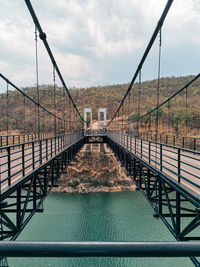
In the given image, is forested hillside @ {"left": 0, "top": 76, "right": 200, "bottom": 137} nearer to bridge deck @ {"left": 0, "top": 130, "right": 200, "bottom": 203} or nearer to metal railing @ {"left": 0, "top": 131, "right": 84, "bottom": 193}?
metal railing @ {"left": 0, "top": 131, "right": 84, "bottom": 193}

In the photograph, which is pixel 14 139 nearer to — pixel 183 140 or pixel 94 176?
pixel 94 176

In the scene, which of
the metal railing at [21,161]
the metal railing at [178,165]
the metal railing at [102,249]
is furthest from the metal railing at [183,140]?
the metal railing at [102,249]

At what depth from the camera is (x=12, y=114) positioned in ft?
181

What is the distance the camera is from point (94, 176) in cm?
3089

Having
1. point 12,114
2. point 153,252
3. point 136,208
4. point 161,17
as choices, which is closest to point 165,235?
point 136,208

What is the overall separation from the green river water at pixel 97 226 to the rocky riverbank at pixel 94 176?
3.78 m

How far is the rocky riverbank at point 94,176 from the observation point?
27688 millimetres

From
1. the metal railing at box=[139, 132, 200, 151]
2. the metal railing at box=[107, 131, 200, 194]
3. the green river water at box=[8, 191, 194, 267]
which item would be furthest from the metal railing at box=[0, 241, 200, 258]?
the green river water at box=[8, 191, 194, 267]

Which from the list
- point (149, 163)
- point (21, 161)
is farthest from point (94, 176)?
point (149, 163)

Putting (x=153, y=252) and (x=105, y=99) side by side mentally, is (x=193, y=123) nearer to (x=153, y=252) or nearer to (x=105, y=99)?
(x=105, y=99)

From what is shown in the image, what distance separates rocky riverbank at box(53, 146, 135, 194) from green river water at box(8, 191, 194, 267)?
12.4ft

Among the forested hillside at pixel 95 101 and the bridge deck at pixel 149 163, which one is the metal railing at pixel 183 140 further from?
the forested hillside at pixel 95 101

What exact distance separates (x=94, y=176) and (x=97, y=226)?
44.7 ft

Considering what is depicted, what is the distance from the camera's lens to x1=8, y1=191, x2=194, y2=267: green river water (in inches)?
514
